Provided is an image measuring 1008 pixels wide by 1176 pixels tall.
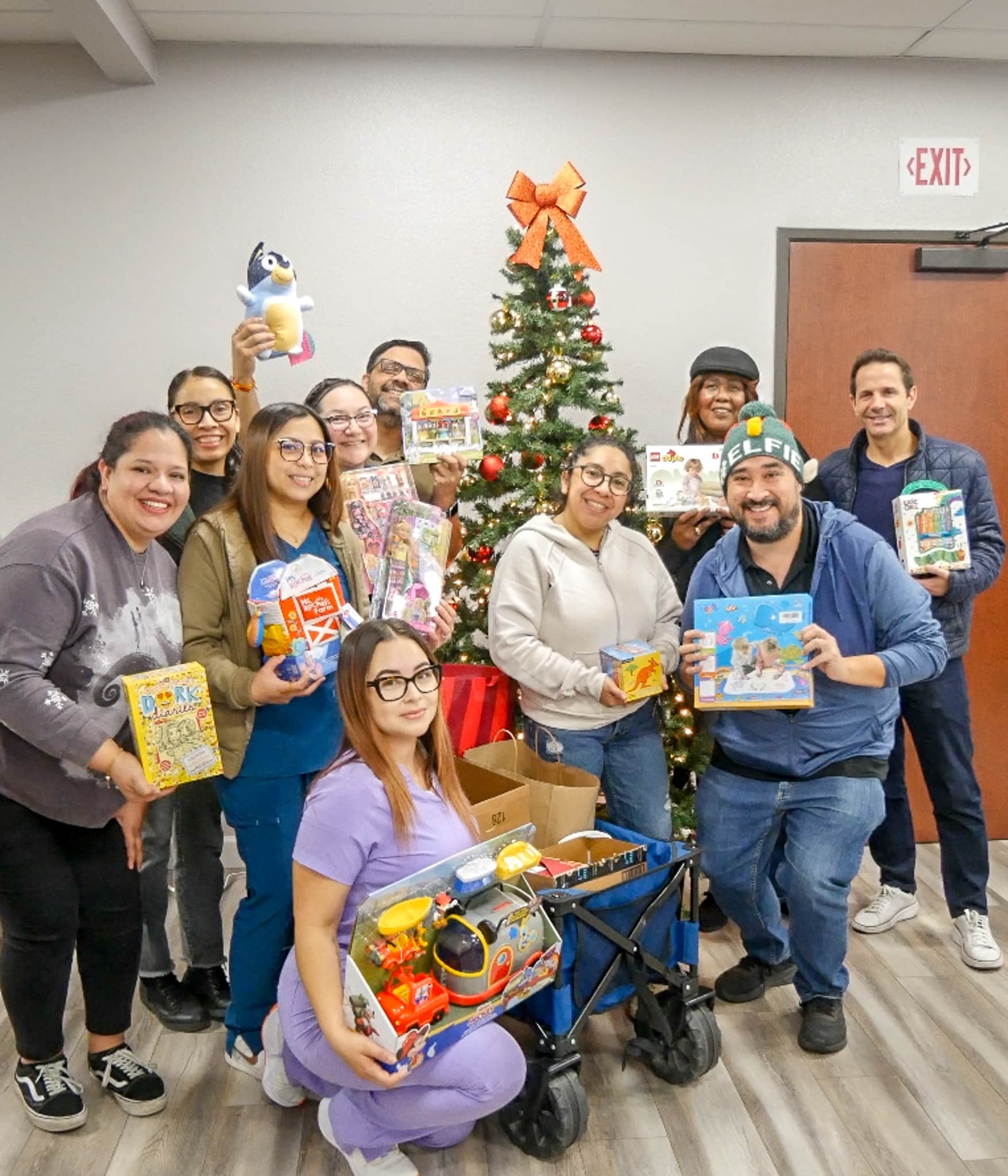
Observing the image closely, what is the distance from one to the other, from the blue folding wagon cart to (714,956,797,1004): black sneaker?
343mm

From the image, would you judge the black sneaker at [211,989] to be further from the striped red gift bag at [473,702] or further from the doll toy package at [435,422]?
the doll toy package at [435,422]

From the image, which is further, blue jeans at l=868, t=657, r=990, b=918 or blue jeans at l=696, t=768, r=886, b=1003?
blue jeans at l=868, t=657, r=990, b=918

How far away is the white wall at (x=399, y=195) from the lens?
3.55 meters

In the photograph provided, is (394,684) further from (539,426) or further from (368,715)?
(539,426)

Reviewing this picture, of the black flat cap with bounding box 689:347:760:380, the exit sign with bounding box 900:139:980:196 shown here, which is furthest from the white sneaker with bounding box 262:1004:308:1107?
the exit sign with bounding box 900:139:980:196

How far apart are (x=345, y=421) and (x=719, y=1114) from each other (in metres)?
1.81

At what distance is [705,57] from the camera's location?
365cm

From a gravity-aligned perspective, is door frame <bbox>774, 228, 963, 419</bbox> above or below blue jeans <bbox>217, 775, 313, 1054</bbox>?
above

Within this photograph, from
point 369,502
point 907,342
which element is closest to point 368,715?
point 369,502

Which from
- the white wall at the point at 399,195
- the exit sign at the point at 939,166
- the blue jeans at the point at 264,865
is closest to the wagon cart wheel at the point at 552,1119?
the blue jeans at the point at 264,865

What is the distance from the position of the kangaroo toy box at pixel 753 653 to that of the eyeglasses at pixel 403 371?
1078mm

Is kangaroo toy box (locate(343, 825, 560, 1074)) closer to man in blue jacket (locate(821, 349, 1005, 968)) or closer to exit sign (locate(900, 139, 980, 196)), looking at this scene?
man in blue jacket (locate(821, 349, 1005, 968))

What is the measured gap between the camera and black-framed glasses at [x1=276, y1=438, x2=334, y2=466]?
2.15 m

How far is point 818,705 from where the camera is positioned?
2441mm
